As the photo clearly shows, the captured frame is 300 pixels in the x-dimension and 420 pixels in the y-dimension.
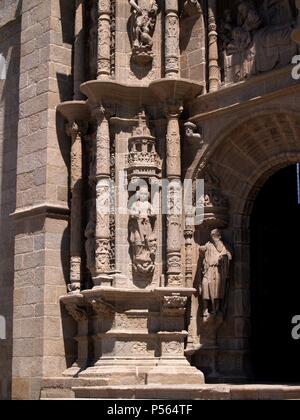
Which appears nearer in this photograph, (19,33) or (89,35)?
(89,35)

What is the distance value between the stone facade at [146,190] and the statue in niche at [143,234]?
0.02m

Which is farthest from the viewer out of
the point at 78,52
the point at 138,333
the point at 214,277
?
the point at 78,52

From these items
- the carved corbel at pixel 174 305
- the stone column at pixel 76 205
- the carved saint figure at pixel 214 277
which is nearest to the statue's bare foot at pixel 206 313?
the carved saint figure at pixel 214 277

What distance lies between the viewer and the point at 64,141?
50.1ft

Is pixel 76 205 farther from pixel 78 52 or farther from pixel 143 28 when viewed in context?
pixel 143 28

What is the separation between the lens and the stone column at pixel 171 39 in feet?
46.4

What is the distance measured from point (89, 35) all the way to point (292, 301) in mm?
5328

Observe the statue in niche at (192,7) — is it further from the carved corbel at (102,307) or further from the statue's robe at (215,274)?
the carved corbel at (102,307)

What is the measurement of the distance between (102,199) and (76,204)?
0.91m

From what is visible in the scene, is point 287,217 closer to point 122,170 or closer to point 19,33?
point 122,170

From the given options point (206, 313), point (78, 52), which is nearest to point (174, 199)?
point (206, 313)

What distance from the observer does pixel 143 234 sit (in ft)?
45.1

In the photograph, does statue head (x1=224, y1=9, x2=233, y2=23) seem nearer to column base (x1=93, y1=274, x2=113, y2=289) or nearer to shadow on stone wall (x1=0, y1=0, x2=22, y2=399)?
column base (x1=93, y1=274, x2=113, y2=289)
